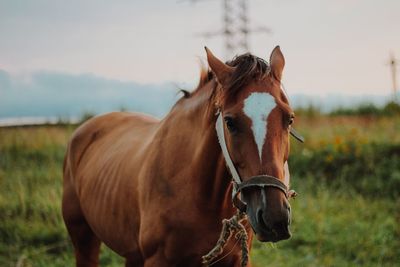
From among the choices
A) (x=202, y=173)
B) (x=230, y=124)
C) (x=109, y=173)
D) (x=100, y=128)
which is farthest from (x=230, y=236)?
(x=100, y=128)

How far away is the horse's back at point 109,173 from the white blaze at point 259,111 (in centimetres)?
119

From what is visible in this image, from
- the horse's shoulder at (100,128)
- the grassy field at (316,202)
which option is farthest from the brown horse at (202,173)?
the grassy field at (316,202)

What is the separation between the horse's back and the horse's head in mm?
1073

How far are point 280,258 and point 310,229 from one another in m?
0.97

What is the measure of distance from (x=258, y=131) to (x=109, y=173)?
1875 mm

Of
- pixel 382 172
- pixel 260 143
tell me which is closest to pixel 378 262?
pixel 382 172

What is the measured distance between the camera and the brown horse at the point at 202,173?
219 centimetres

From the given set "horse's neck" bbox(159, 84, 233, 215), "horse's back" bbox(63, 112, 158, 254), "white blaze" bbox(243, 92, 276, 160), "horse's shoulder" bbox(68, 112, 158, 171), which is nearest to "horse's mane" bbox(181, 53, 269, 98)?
"white blaze" bbox(243, 92, 276, 160)

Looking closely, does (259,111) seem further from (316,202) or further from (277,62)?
(316,202)

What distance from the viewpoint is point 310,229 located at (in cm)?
616

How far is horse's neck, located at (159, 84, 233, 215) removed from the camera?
2635 mm

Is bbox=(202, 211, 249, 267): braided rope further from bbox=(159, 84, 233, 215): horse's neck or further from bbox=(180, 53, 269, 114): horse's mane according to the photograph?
bbox=(180, 53, 269, 114): horse's mane

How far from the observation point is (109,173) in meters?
3.77

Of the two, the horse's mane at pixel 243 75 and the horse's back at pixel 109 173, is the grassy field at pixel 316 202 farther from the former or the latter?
the horse's mane at pixel 243 75
